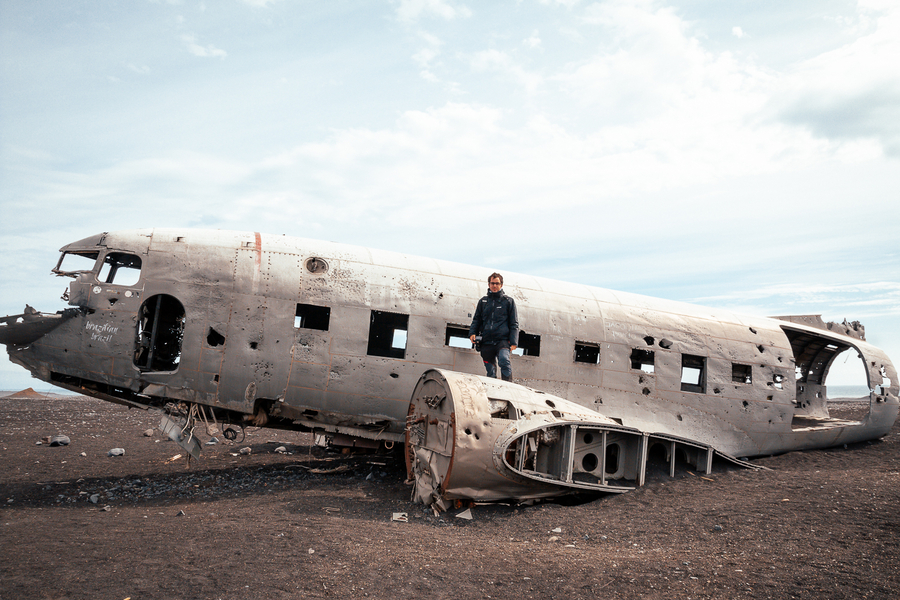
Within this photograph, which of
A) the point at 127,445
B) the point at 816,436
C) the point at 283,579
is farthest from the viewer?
the point at 127,445

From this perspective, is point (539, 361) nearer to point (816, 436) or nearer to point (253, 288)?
point (253, 288)

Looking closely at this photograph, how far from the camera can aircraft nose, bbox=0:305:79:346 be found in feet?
28.1

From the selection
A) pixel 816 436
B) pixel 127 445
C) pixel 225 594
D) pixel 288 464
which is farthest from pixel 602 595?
pixel 127 445

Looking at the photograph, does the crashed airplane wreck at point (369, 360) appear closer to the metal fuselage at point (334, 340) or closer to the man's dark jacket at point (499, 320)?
the metal fuselage at point (334, 340)

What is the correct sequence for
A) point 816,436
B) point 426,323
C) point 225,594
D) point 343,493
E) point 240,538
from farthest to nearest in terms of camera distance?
point 816,436 < point 426,323 < point 343,493 < point 240,538 < point 225,594

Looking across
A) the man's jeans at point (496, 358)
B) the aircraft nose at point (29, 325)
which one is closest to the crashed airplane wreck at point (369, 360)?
the aircraft nose at point (29, 325)

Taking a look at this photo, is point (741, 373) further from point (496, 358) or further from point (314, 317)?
point (314, 317)

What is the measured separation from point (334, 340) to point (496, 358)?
2822mm

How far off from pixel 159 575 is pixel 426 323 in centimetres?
576

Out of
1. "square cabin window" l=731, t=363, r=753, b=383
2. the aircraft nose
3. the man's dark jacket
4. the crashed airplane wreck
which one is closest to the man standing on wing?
the man's dark jacket

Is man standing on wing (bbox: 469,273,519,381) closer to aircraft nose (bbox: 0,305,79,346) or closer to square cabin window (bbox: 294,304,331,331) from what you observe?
square cabin window (bbox: 294,304,331,331)

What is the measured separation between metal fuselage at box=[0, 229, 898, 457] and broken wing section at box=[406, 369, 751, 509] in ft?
4.61

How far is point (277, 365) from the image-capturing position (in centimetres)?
920

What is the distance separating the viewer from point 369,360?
959cm
